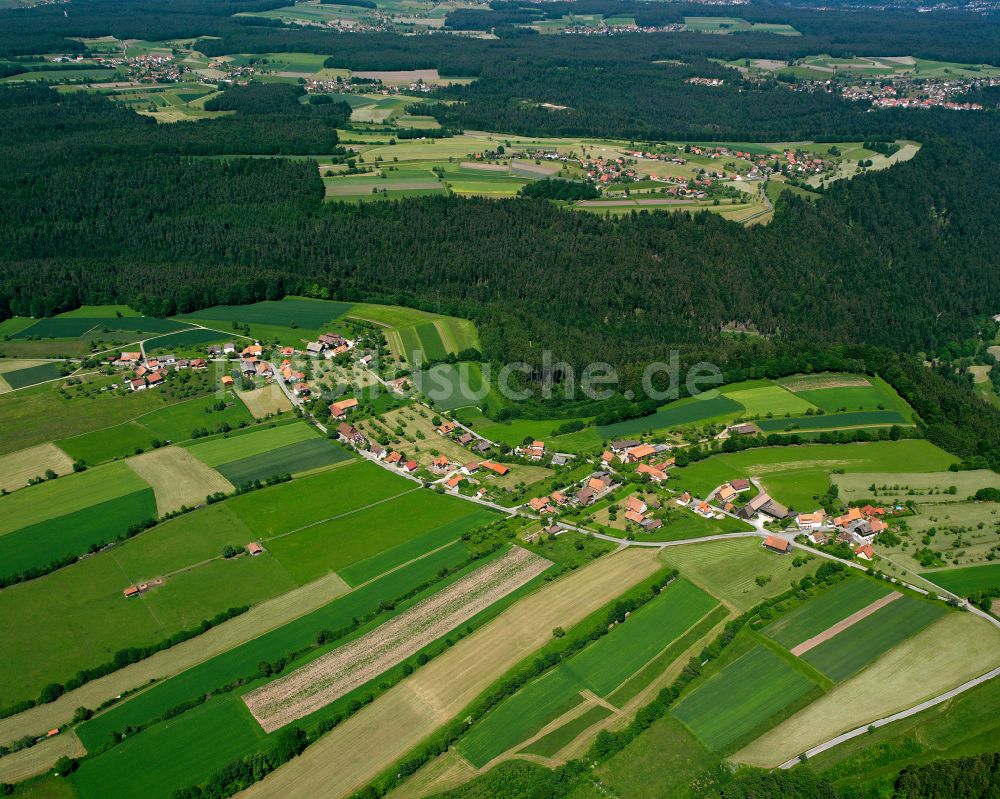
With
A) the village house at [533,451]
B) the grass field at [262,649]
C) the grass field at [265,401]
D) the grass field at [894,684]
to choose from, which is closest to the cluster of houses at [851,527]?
the grass field at [894,684]

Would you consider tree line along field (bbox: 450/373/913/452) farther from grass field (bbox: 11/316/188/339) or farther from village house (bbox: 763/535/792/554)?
grass field (bbox: 11/316/188/339)

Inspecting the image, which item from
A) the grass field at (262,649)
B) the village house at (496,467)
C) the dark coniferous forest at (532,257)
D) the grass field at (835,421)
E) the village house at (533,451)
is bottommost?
the grass field at (262,649)

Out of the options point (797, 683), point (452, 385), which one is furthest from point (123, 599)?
point (797, 683)

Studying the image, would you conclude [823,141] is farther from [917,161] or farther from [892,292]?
[892,292]

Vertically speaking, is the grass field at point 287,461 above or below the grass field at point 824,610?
below

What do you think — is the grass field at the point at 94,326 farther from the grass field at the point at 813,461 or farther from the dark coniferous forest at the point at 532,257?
the grass field at the point at 813,461

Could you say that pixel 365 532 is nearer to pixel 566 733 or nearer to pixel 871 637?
pixel 566 733

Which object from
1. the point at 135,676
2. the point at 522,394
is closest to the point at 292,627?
the point at 135,676
